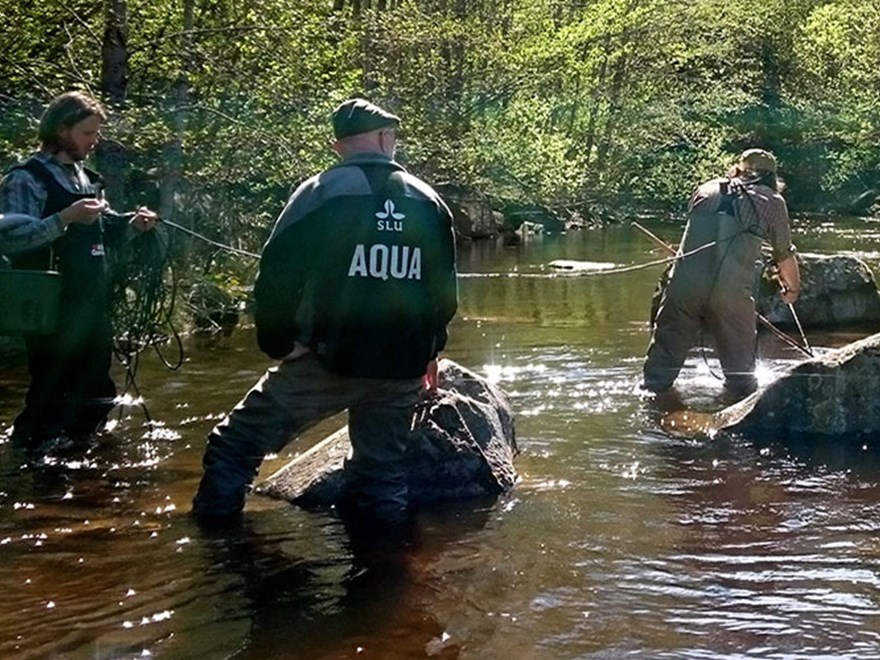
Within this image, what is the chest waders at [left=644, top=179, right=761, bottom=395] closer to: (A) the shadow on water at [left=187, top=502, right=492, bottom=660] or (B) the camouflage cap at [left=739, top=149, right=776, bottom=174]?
(B) the camouflage cap at [left=739, top=149, right=776, bottom=174]

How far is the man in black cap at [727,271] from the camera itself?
922 centimetres

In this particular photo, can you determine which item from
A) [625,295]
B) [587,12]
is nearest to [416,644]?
[625,295]

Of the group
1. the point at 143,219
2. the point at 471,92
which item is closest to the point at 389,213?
the point at 143,219

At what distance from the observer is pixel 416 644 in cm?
419

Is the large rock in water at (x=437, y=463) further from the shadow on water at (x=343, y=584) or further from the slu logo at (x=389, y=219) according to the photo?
the slu logo at (x=389, y=219)

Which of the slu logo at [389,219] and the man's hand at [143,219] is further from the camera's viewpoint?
the man's hand at [143,219]

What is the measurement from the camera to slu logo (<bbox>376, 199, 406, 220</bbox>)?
5.30 meters

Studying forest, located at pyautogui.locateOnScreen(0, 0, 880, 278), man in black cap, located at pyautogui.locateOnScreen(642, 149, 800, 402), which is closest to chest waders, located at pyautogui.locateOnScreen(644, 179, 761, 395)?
man in black cap, located at pyautogui.locateOnScreen(642, 149, 800, 402)

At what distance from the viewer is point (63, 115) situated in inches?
259

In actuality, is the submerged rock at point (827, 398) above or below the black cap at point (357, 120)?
below

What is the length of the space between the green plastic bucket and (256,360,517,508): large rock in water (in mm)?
1436

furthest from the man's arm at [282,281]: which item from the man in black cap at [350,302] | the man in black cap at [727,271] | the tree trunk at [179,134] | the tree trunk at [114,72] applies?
the tree trunk at [179,134]

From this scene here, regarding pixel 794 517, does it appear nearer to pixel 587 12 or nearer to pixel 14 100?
pixel 14 100

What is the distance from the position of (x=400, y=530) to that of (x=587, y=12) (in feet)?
121
